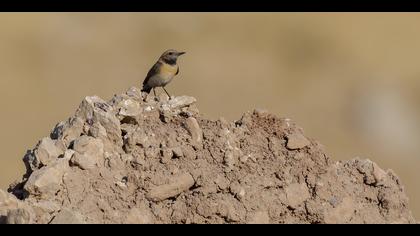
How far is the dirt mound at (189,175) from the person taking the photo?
1034 centimetres

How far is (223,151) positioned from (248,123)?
1.75ft

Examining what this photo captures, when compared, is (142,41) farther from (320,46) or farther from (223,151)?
(223,151)

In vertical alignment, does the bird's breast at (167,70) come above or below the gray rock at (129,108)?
above

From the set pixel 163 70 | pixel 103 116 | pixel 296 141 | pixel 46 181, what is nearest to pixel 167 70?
pixel 163 70

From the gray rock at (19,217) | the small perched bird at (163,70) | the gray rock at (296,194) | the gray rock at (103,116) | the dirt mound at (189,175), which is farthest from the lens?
the small perched bird at (163,70)

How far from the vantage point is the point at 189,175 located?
35.0 ft

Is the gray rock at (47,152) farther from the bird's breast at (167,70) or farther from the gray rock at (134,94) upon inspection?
the bird's breast at (167,70)

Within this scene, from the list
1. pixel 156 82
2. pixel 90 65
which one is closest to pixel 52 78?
pixel 90 65

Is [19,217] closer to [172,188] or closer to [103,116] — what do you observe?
[172,188]

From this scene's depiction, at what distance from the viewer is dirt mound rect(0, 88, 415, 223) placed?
407 inches

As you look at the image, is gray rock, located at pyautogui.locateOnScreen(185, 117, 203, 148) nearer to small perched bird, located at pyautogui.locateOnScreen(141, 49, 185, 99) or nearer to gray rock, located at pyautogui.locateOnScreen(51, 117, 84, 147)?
gray rock, located at pyautogui.locateOnScreen(51, 117, 84, 147)

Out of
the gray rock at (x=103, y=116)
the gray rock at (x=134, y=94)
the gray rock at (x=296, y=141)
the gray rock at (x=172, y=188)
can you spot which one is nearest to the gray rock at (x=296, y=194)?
the gray rock at (x=296, y=141)
